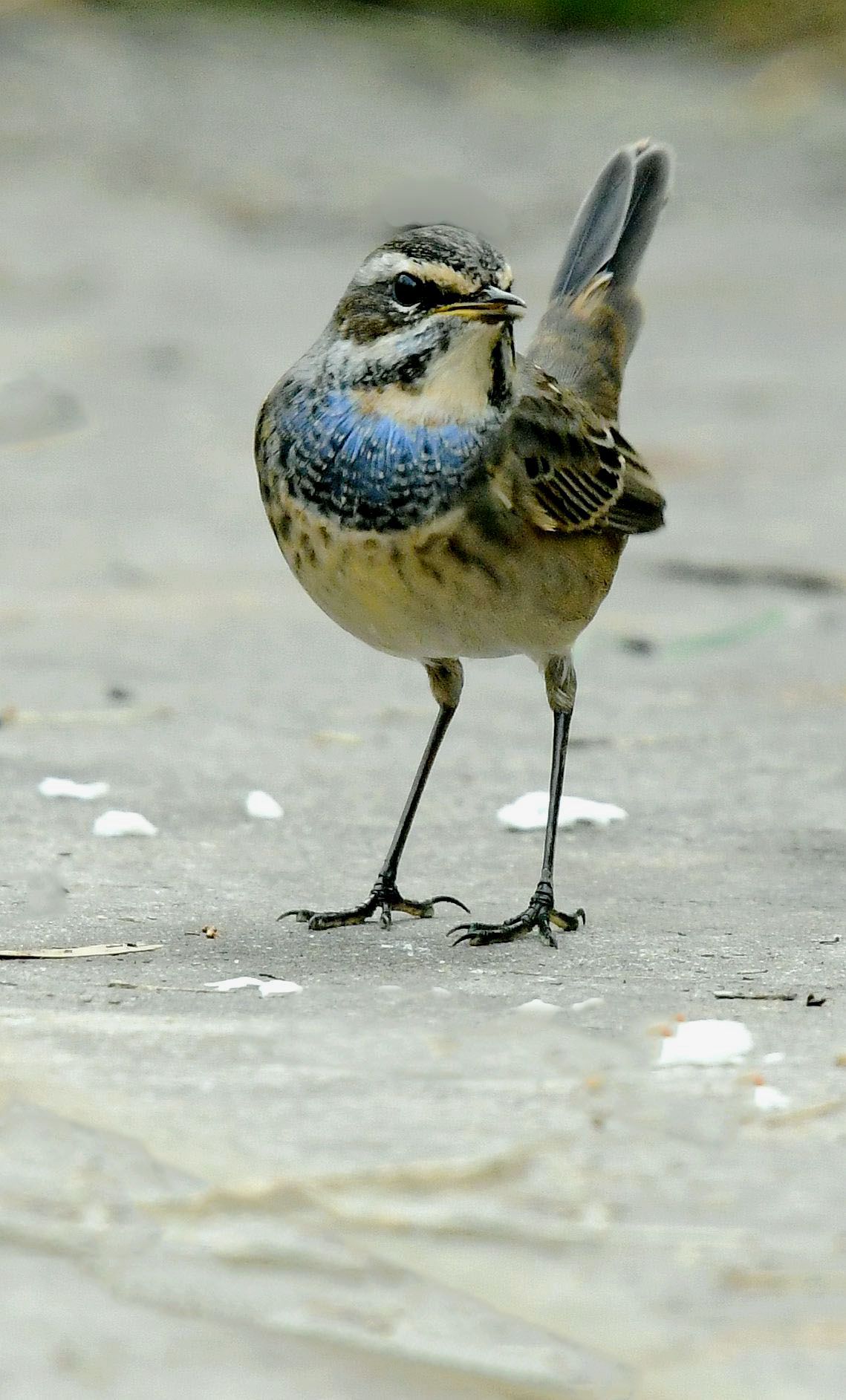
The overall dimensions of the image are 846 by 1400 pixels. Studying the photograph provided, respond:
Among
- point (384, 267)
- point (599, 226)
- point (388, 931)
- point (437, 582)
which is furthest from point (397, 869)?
point (599, 226)

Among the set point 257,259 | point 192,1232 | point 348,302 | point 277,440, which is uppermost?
point 348,302

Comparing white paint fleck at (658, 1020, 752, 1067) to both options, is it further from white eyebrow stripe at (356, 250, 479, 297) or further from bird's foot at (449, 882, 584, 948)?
white eyebrow stripe at (356, 250, 479, 297)

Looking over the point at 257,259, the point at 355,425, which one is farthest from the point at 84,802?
the point at 257,259

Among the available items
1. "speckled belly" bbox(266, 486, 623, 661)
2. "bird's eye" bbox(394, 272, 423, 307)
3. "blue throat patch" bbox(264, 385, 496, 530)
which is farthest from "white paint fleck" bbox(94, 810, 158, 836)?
"bird's eye" bbox(394, 272, 423, 307)

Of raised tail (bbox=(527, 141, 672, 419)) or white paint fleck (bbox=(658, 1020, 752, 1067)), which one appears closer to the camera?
white paint fleck (bbox=(658, 1020, 752, 1067))

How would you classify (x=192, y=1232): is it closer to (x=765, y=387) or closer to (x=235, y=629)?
(x=235, y=629)

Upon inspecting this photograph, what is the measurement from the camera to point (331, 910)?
5.36 metres

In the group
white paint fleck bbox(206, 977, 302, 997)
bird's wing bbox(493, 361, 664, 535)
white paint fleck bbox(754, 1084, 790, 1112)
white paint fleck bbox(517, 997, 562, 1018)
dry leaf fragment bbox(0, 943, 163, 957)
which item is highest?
bird's wing bbox(493, 361, 664, 535)

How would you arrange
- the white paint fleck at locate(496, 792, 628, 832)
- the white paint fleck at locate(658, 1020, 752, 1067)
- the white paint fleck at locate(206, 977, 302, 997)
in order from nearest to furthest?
the white paint fleck at locate(658, 1020, 752, 1067) → the white paint fleck at locate(206, 977, 302, 997) → the white paint fleck at locate(496, 792, 628, 832)

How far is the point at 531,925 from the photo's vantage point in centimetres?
509

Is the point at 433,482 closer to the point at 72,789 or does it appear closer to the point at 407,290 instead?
the point at 407,290

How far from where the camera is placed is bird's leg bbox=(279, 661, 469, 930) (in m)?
5.20

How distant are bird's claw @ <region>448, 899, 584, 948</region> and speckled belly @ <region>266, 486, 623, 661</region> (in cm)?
66

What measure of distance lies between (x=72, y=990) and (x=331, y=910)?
110 cm
